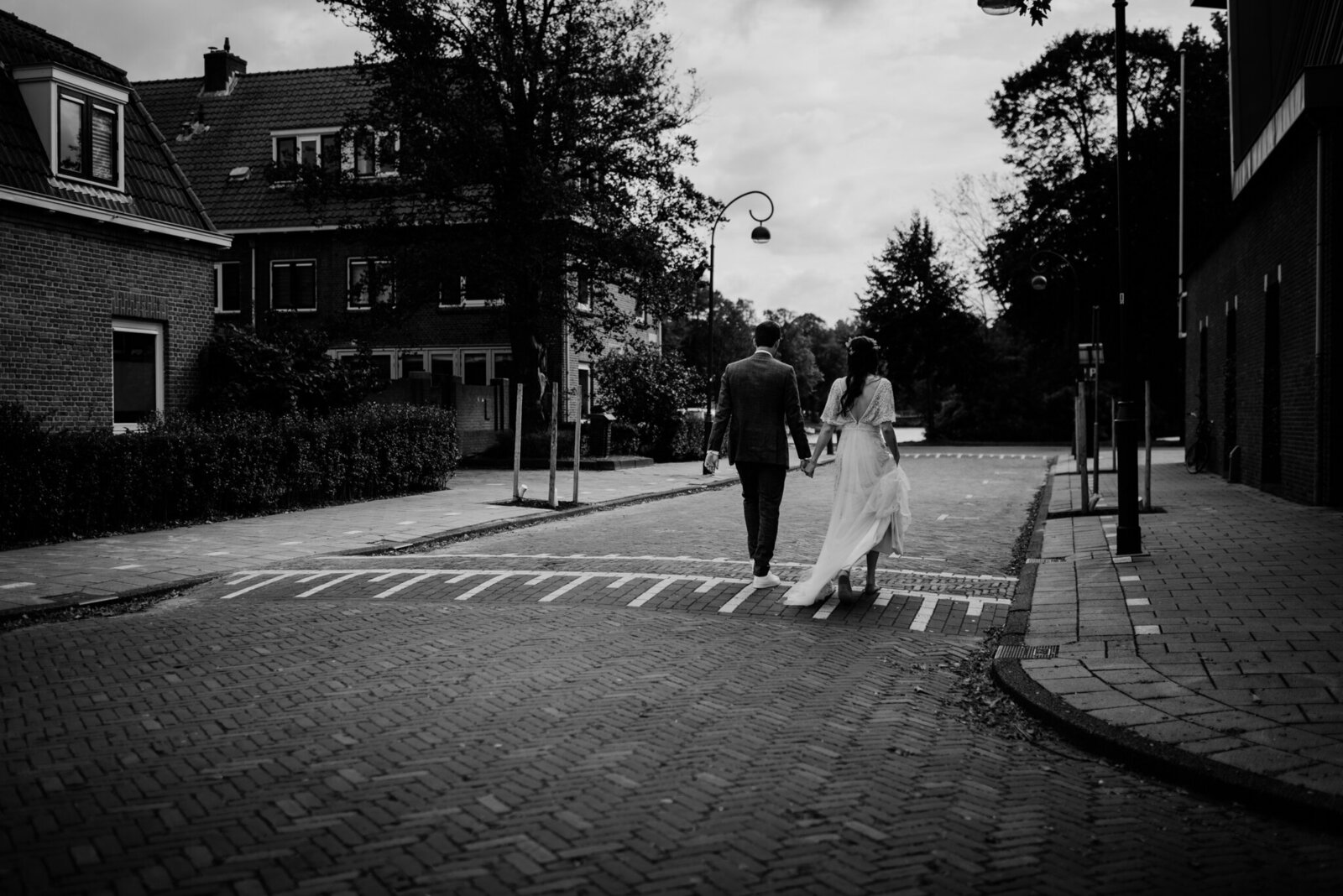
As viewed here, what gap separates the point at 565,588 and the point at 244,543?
188 inches

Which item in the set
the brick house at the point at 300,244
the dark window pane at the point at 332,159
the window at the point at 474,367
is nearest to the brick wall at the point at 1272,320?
the brick house at the point at 300,244

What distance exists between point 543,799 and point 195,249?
722 inches

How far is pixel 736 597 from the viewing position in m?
8.48

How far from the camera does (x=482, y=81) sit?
26.7m

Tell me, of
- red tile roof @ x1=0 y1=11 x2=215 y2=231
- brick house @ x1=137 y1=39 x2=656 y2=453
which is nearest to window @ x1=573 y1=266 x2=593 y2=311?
brick house @ x1=137 y1=39 x2=656 y2=453

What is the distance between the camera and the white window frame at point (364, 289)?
28.4 metres

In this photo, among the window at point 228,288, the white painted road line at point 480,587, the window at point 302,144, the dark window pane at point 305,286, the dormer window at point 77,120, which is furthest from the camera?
the window at point 228,288

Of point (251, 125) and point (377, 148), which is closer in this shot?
point (377, 148)

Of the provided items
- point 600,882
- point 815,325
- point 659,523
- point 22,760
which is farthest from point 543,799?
point 815,325

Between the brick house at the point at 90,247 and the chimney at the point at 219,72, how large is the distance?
20716 mm

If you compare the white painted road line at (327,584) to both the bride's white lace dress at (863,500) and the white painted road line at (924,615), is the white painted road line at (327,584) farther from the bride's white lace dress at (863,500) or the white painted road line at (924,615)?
the white painted road line at (924,615)

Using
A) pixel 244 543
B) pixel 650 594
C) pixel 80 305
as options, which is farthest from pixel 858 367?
pixel 80 305

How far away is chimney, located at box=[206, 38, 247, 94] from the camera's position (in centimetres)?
3853

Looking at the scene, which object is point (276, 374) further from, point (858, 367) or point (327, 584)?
point (858, 367)
